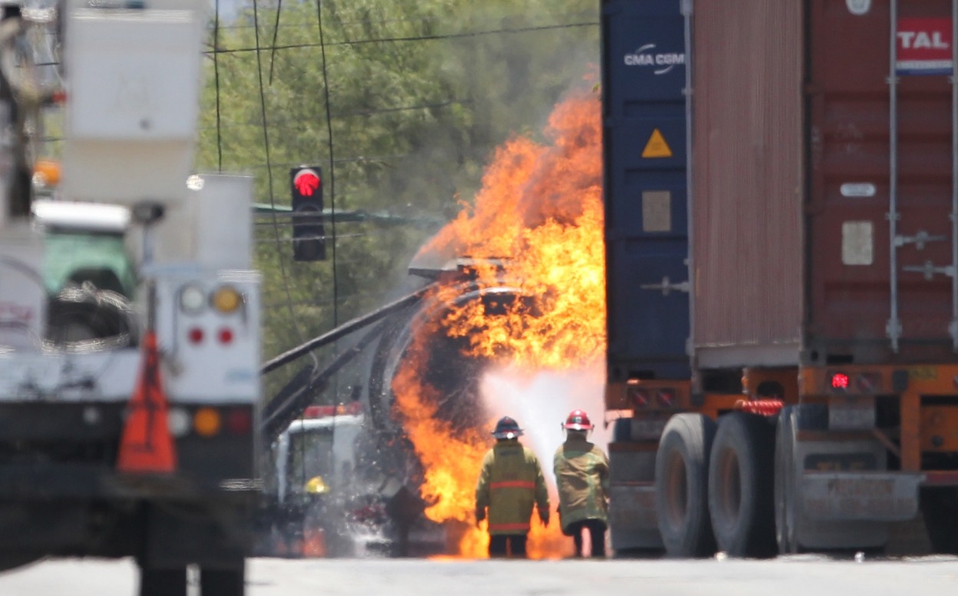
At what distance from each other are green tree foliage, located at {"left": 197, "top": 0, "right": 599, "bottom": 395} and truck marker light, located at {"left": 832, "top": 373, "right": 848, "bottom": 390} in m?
20.8

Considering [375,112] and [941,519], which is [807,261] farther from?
[375,112]

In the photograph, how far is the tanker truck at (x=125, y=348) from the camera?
761 cm

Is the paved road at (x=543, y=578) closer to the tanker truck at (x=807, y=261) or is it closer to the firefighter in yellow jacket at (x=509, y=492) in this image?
the tanker truck at (x=807, y=261)

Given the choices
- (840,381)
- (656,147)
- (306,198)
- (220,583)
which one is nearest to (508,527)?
(656,147)

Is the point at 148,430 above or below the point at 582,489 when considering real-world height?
→ above

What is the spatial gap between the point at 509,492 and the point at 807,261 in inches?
188

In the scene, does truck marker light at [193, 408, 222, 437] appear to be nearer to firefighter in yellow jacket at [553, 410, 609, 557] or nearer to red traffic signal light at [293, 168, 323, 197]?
firefighter in yellow jacket at [553, 410, 609, 557]

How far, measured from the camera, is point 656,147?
17.5 m

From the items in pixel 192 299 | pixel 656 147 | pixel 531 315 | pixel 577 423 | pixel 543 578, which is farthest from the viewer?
pixel 531 315

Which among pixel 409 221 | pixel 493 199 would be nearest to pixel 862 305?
pixel 493 199

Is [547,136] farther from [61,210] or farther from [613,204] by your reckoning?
[61,210]

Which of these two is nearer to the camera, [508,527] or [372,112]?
[508,527]

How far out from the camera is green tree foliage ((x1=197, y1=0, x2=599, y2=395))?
3538cm

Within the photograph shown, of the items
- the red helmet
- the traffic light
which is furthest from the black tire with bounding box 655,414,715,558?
the traffic light
